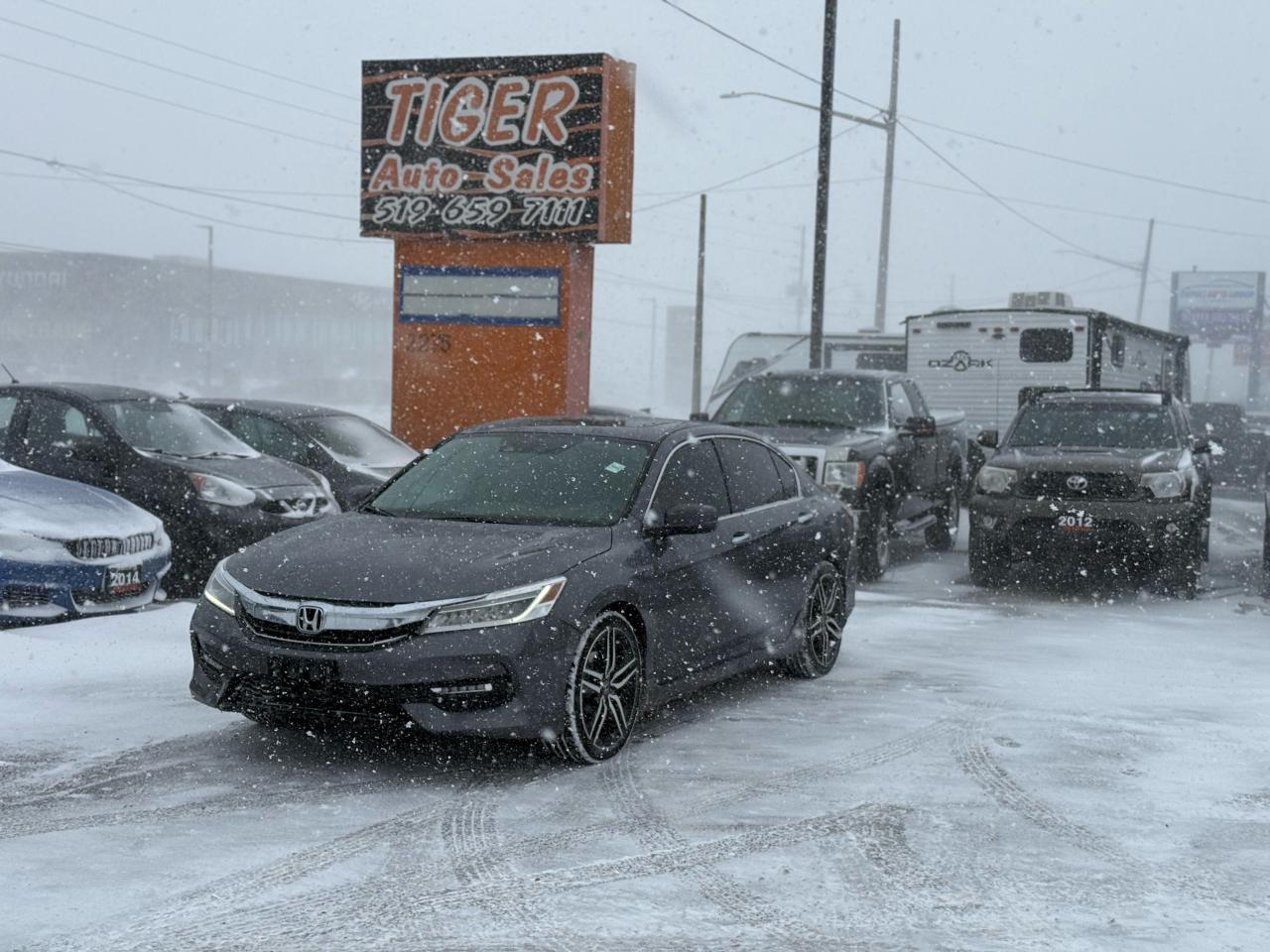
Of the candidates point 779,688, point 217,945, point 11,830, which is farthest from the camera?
point 779,688

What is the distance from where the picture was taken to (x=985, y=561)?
13.9 m

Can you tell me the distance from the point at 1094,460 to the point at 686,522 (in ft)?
24.6

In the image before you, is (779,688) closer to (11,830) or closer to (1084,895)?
(1084,895)

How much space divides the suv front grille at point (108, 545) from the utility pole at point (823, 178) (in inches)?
521

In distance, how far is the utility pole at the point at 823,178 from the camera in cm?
2223

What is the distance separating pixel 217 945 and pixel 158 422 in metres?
9.45

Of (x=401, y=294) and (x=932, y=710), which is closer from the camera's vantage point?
(x=932, y=710)

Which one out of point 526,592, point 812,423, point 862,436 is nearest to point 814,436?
point 862,436

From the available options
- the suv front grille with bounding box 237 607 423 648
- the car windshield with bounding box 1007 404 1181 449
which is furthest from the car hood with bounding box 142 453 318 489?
the car windshield with bounding box 1007 404 1181 449

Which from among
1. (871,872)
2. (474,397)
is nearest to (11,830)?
(871,872)

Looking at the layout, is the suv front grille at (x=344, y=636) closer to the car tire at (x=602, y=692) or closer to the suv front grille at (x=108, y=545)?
the car tire at (x=602, y=692)

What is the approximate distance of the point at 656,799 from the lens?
607 centimetres

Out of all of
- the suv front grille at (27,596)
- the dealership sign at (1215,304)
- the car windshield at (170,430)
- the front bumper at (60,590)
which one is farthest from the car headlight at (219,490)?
the dealership sign at (1215,304)

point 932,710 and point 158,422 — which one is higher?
point 158,422
